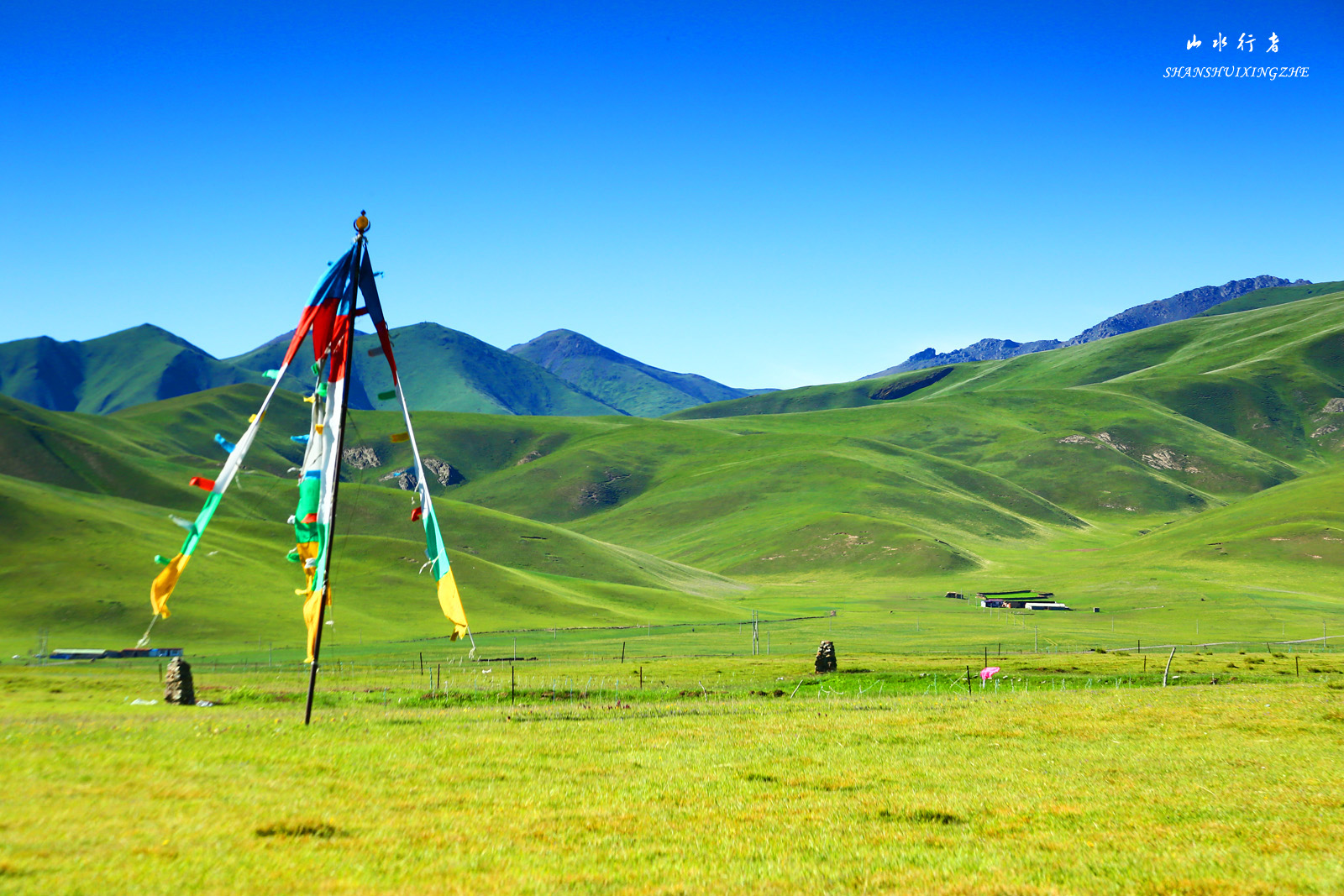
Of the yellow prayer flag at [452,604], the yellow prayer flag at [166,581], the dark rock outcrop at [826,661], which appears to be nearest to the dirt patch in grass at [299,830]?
the yellow prayer flag at [452,604]

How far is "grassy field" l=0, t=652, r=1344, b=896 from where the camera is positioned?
1410 centimetres

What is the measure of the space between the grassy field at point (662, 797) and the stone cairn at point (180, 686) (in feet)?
4.79

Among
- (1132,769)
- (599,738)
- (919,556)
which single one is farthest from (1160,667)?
(919,556)

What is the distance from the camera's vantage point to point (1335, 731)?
3120 centimetres

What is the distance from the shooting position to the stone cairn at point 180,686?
3381 centimetres

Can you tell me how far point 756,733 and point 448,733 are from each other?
9.35m

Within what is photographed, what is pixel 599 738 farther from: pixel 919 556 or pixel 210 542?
pixel 919 556

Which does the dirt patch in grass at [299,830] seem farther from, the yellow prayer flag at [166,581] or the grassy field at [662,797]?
the yellow prayer flag at [166,581]

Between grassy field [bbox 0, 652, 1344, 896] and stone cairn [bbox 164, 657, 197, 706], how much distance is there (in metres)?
1.46

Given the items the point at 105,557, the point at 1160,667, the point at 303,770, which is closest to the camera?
the point at 303,770

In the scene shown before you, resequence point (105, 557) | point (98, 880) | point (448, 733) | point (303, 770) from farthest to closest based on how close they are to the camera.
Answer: point (105, 557) → point (448, 733) → point (303, 770) → point (98, 880)

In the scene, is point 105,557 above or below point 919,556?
above

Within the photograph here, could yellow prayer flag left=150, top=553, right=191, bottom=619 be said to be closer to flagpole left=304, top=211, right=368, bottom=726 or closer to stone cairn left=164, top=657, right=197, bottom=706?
flagpole left=304, top=211, right=368, bottom=726

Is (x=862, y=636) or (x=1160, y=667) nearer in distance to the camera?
(x=1160, y=667)
